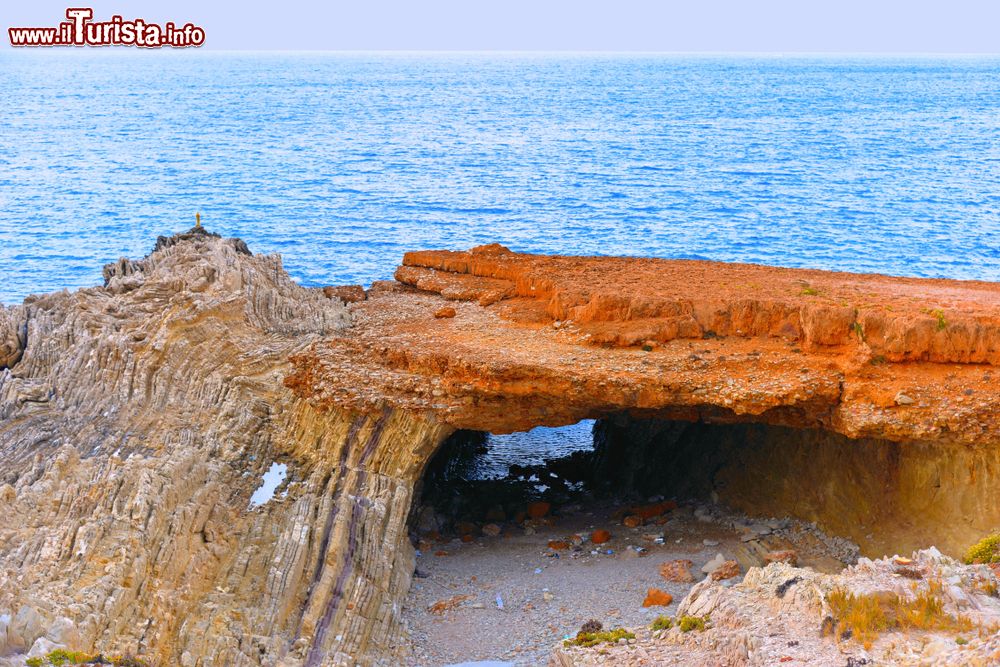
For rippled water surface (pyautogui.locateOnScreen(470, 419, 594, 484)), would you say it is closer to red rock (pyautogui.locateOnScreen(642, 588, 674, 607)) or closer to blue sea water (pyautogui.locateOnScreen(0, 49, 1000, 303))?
red rock (pyautogui.locateOnScreen(642, 588, 674, 607))

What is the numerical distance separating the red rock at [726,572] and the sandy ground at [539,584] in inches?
26.9

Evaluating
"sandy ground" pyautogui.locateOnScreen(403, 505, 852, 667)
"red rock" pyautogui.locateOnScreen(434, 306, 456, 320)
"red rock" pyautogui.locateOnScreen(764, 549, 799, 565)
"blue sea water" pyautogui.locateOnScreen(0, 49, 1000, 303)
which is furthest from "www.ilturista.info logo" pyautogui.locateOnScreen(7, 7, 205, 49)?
"red rock" pyautogui.locateOnScreen(764, 549, 799, 565)

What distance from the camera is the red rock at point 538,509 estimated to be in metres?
27.5

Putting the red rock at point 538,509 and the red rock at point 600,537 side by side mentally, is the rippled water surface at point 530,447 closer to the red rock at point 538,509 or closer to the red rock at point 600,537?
the red rock at point 538,509

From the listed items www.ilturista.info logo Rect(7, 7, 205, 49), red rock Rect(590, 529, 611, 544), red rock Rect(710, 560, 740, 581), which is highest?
www.ilturista.info logo Rect(7, 7, 205, 49)

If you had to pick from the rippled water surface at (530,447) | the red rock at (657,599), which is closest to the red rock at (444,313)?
the rippled water surface at (530,447)

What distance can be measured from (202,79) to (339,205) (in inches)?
5475

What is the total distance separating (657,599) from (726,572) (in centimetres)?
170

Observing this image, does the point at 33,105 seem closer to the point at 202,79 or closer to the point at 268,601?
the point at 202,79

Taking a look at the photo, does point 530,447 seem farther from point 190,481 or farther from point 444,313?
point 190,481

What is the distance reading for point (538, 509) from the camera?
2773cm

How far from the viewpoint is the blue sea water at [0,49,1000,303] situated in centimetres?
6188

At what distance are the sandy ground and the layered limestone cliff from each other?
0.95m

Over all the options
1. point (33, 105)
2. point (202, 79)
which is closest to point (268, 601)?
point (33, 105)
